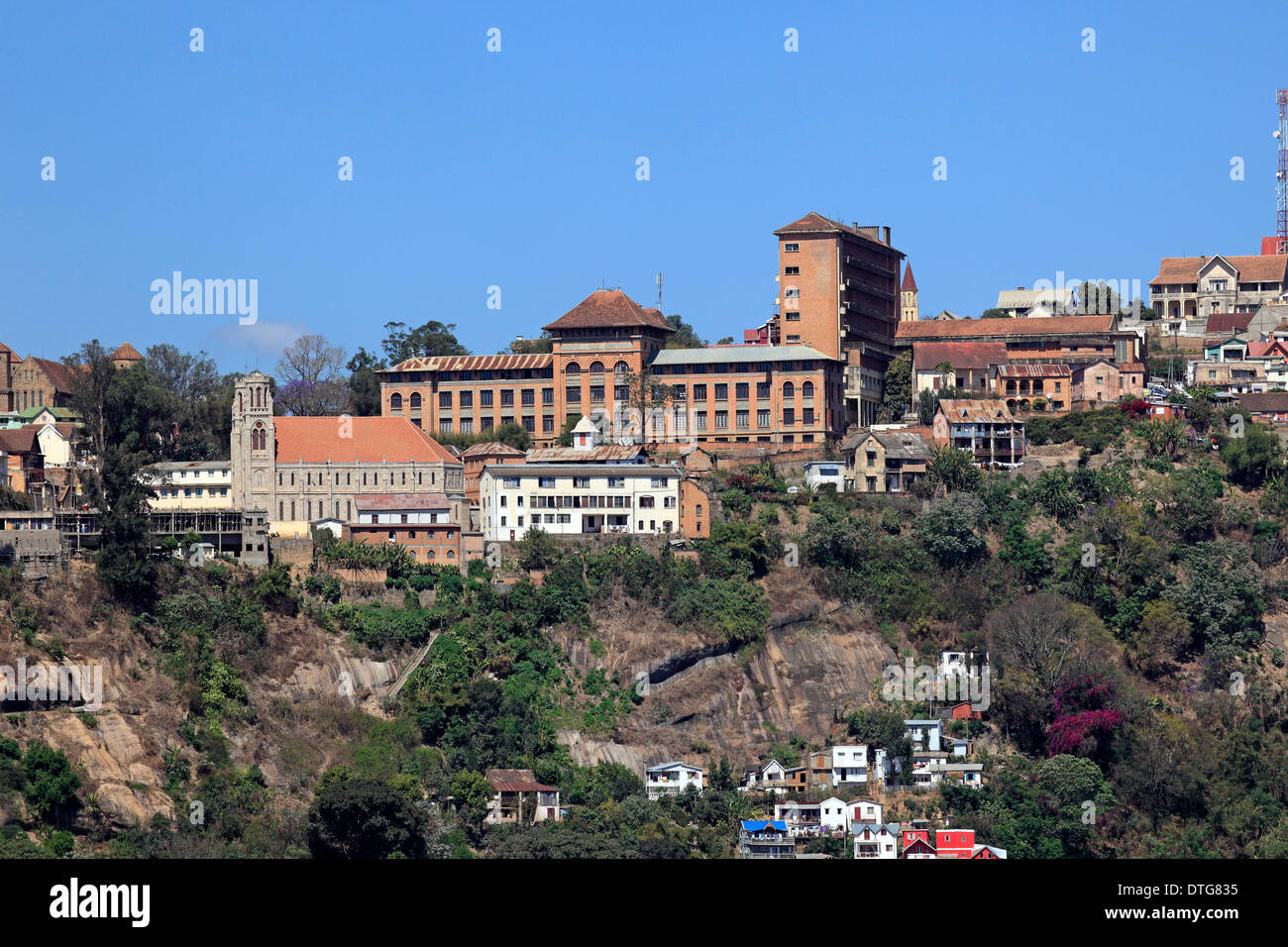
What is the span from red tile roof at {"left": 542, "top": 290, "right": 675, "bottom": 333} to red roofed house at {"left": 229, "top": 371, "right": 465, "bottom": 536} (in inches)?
666

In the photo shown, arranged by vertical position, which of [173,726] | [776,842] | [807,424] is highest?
[807,424]

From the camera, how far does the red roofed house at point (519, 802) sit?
6738cm

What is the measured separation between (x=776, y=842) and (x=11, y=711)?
92.0 ft

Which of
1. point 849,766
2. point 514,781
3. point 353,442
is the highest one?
point 353,442

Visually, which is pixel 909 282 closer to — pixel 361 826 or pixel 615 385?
pixel 615 385

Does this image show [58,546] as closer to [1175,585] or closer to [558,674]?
[558,674]

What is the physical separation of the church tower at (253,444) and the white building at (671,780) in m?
25.9

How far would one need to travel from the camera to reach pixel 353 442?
90.5 m

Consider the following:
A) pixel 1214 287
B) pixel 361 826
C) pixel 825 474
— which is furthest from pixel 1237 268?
pixel 361 826

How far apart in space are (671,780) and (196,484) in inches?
1195

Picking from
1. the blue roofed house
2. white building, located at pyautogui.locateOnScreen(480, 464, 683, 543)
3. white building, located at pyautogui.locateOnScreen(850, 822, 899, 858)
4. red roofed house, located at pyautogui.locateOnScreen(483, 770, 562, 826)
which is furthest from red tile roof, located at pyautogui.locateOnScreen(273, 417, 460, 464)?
white building, located at pyautogui.locateOnScreen(850, 822, 899, 858)

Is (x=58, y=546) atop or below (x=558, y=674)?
atop

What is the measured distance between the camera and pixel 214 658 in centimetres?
7188
